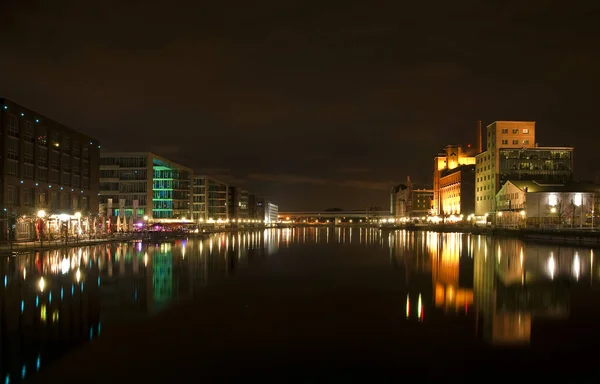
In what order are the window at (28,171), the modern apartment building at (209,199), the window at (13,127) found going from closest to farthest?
the window at (13,127) → the window at (28,171) → the modern apartment building at (209,199)

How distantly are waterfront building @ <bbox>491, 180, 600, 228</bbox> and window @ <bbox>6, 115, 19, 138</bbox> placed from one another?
86500 mm

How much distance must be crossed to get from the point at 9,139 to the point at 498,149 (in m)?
104

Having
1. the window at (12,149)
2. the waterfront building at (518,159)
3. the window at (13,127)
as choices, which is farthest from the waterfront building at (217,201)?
the window at (12,149)

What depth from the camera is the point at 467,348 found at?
11508 mm

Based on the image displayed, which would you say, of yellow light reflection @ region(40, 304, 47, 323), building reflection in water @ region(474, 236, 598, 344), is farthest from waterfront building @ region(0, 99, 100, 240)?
building reflection in water @ region(474, 236, 598, 344)

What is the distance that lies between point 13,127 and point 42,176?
850 cm

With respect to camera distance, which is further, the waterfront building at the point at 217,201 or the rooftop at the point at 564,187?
the waterfront building at the point at 217,201

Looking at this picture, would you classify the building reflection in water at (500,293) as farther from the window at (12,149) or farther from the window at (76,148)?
the window at (76,148)

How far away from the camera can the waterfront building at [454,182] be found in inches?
5729

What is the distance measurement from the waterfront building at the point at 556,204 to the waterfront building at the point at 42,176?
80.9 metres

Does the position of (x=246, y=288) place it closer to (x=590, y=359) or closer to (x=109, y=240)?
(x=590, y=359)

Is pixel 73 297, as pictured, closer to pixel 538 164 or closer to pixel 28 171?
pixel 28 171

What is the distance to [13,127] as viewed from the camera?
192ft

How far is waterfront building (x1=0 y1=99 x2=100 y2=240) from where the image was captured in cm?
5619
